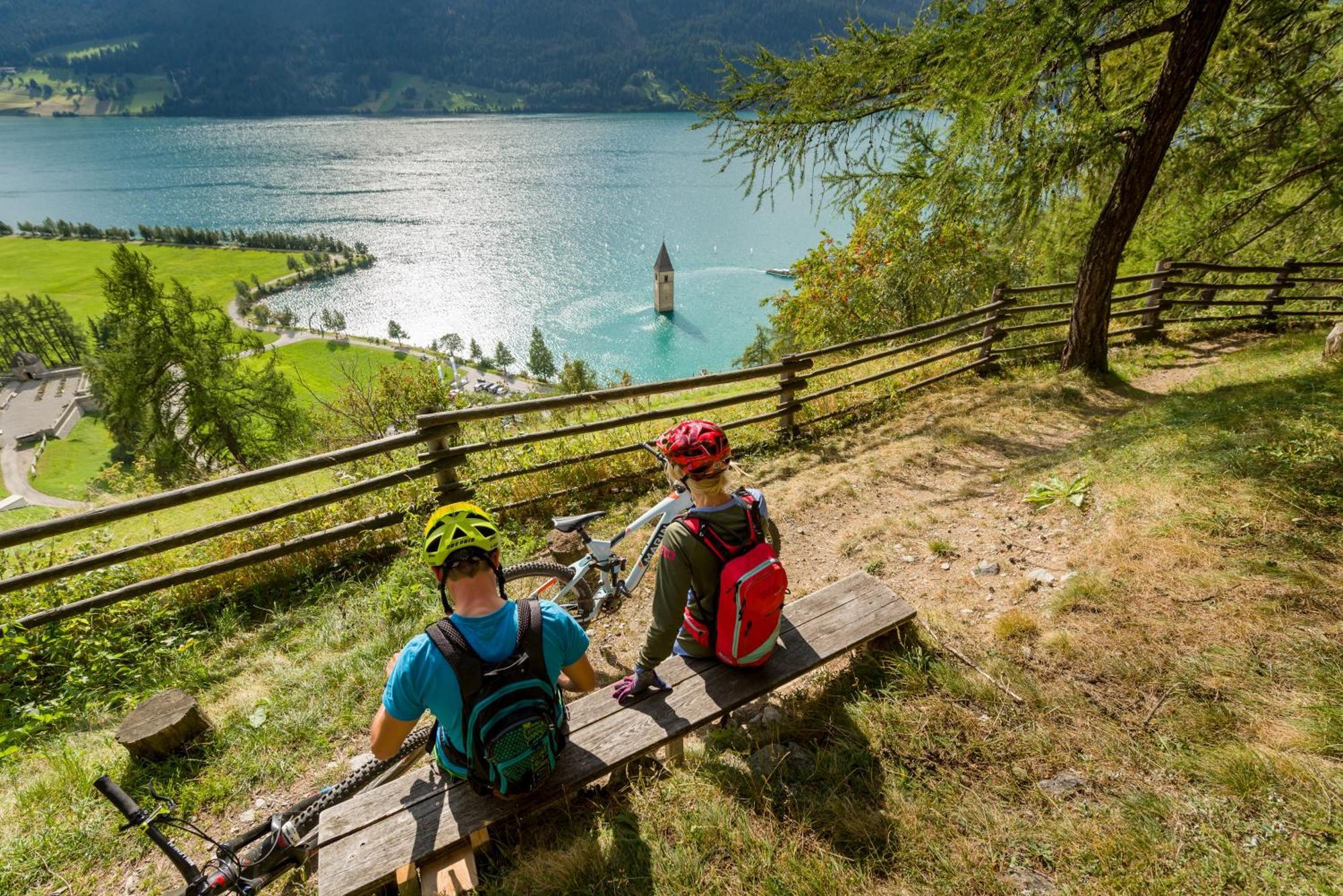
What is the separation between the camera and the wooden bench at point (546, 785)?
246 centimetres

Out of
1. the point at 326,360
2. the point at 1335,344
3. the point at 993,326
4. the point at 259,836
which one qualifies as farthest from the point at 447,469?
the point at 326,360

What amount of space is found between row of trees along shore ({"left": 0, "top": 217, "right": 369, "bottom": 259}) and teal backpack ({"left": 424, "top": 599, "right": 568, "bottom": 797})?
371ft

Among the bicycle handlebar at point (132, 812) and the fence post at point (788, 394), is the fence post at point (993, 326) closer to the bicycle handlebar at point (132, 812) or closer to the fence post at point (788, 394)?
the fence post at point (788, 394)

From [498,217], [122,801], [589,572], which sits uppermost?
[122,801]

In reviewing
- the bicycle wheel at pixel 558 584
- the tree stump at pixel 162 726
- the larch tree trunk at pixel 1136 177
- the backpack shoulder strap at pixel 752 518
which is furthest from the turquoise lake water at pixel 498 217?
the tree stump at pixel 162 726

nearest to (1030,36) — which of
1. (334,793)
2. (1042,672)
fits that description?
(1042,672)

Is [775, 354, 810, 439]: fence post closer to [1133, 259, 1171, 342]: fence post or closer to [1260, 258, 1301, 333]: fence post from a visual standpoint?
[1133, 259, 1171, 342]: fence post

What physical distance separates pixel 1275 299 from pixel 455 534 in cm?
1511

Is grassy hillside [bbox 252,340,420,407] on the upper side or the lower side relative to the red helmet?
lower

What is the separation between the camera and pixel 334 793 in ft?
9.86

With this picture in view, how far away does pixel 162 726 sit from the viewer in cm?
361

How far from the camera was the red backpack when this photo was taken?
9.12ft

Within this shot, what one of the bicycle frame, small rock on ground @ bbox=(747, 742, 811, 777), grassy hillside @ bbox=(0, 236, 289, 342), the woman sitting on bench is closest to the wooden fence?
the bicycle frame

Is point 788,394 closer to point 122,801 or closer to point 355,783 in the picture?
point 355,783
